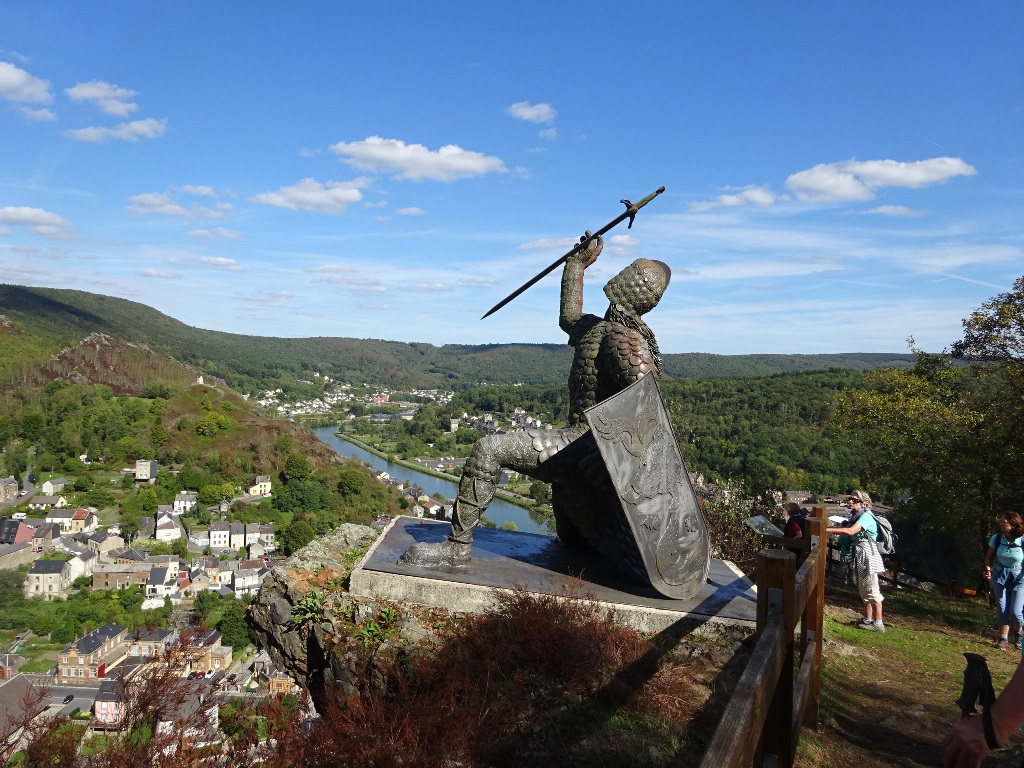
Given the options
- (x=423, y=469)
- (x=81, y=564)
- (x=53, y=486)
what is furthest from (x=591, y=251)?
(x=423, y=469)

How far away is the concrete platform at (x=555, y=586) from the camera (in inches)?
205

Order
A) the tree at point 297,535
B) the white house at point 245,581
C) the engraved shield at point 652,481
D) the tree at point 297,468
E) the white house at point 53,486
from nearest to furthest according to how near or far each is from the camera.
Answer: the engraved shield at point 652,481 → the tree at point 297,535 → the white house at point 245,581 → the white house at point 53,486 → the tree at point 297,468

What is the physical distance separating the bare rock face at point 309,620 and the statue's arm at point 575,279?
10.9ft

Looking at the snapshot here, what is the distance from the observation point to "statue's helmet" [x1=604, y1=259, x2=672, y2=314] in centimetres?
593

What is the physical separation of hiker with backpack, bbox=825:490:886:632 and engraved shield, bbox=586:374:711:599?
257cm

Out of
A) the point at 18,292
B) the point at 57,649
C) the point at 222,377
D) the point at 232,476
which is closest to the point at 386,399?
the point at 222,377

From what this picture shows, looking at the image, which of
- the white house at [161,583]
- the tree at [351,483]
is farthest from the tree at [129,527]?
the tree at [351,483]

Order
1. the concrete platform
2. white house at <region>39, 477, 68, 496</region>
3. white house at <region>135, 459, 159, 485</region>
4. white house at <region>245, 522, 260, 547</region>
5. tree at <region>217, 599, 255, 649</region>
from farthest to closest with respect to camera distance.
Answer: white house at <region>135, 459, 159, 485</region> < white house at <region>39, 477, 68, 496</region> < white house at <region>245, 522, 260, 547</region> < tree at <region>217, 599, 255, 649</region> < the concrete platform

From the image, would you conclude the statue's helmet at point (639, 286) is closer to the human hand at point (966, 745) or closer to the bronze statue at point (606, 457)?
the bronze statue at point (606, 457)

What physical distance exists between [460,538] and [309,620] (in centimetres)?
149

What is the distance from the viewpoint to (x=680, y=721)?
419 centimetres

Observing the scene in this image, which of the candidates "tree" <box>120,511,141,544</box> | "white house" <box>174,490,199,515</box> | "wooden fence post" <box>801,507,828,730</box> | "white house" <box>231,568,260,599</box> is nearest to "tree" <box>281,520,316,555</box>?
"white house" <box>231,568,260,599</box>

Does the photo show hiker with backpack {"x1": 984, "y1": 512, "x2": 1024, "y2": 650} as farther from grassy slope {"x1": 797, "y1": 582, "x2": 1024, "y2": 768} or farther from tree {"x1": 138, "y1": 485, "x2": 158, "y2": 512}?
tree {"x1": 138, "y1": 485, "x2": 158, "y2": 512}

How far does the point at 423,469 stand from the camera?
89875 mm
